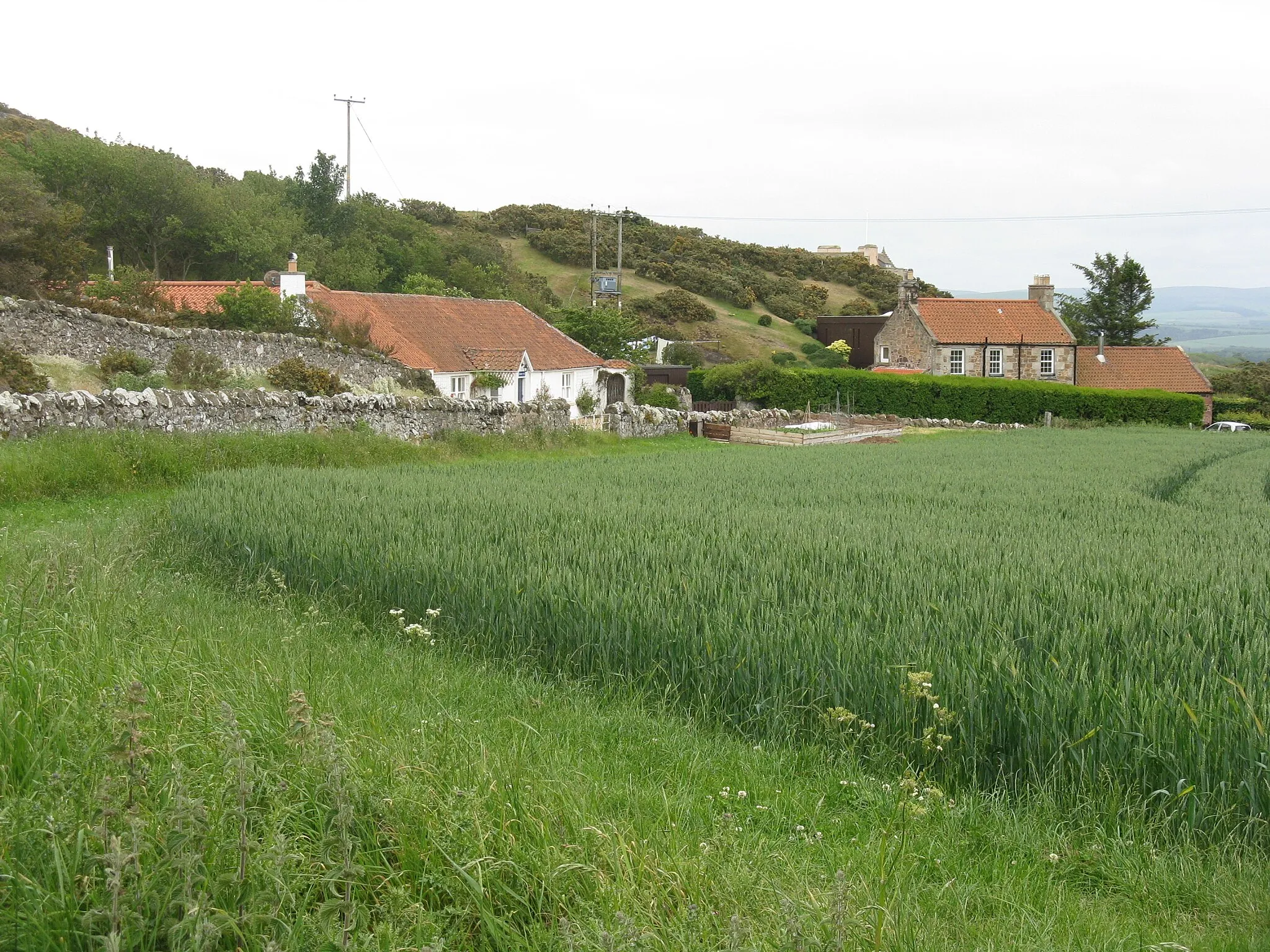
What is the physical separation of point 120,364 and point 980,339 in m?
45.0

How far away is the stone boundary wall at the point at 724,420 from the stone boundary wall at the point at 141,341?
8.13m

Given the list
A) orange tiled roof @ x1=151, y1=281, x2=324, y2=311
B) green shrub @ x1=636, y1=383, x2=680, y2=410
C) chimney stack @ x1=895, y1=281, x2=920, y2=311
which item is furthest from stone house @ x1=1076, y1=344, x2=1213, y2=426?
orange tiled roof @ x1=151, y1=281, x2=324, y2=311

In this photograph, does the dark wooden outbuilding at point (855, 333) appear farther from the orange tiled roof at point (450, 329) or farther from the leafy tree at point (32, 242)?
the leafy tree at point (32, 242)

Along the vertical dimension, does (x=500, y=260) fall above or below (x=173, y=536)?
above

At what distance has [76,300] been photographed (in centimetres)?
2488

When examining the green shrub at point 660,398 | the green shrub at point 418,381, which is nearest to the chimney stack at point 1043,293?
the green shrub at point 660,398

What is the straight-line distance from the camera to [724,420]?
3797cm

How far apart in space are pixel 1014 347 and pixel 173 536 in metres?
51.5

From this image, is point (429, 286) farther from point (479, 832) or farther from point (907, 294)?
point (479, 832)

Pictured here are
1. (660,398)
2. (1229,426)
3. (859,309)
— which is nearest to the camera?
(660,398)

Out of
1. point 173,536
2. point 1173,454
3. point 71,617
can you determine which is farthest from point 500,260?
point 71,617

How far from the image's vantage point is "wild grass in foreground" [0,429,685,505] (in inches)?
555

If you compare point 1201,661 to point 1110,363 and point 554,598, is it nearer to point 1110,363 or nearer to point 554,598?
point 554,598

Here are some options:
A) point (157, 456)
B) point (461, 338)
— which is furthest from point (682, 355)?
point (157, 456)
